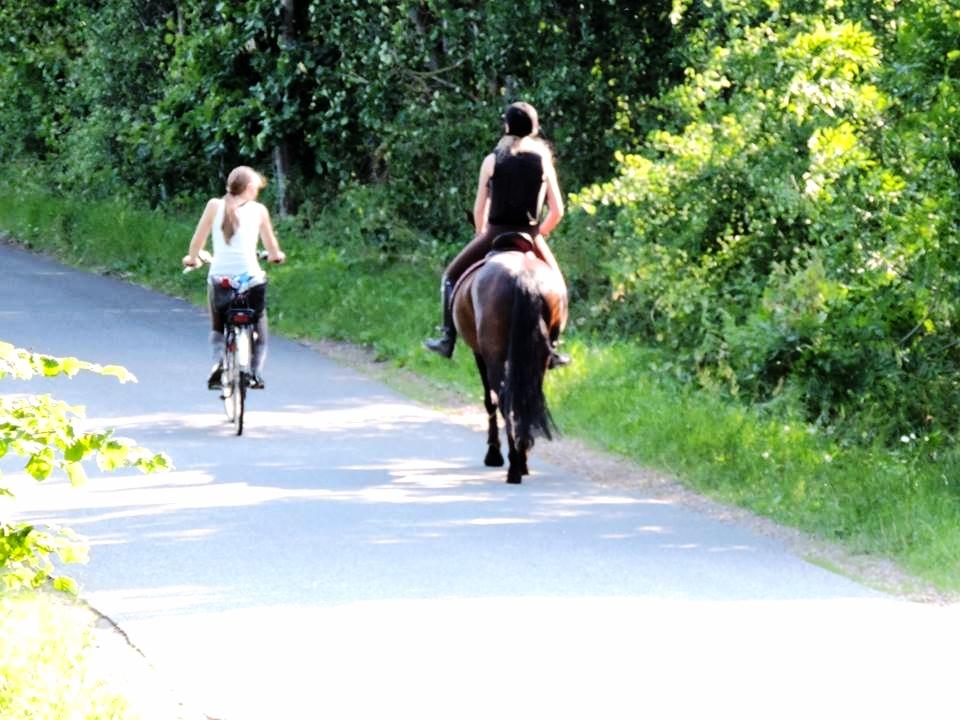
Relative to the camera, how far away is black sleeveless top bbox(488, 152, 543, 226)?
14.0m

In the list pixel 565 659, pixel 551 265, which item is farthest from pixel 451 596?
pixel 551 265

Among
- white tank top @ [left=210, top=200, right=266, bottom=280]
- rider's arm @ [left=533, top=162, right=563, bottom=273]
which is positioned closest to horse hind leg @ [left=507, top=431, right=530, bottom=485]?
rider's arm @ [left=533, top=162, right=563, bottom=273]

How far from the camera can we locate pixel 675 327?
19.2 meters

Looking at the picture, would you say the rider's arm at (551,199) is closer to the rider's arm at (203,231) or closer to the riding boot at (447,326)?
the riding boot at (447,326)

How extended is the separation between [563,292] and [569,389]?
11.4 feet

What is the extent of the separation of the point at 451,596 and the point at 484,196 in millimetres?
4990

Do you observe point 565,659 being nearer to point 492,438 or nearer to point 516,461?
point 516,461

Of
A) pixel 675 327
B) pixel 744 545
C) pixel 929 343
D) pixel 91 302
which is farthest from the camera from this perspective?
pixel 91 302

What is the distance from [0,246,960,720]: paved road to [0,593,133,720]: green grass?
1.40ft

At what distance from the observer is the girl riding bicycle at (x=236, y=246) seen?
16.0 meters

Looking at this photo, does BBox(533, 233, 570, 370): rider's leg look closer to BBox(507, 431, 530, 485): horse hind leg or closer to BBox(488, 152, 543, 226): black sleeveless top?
BBox(488, 152, 543, 226): black sleeveless top

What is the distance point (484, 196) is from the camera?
1443 centimetres

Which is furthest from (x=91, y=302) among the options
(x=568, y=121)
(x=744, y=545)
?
(x=744, y=545)

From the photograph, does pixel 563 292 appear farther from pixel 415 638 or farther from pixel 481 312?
pixel 415 638
